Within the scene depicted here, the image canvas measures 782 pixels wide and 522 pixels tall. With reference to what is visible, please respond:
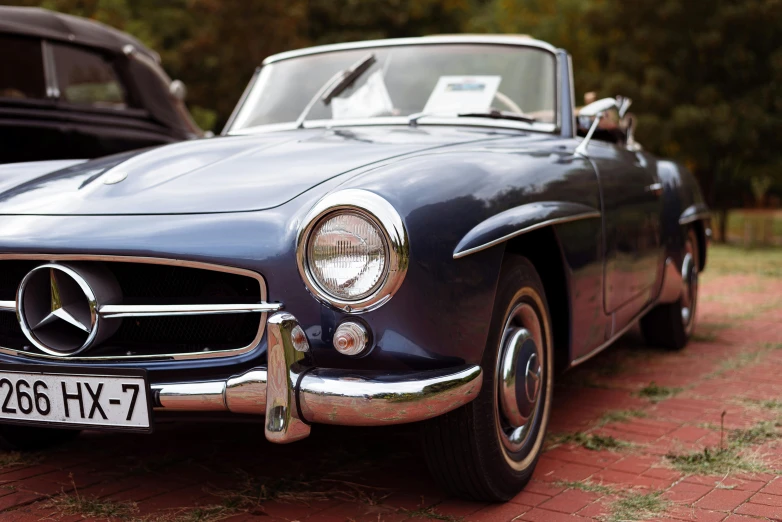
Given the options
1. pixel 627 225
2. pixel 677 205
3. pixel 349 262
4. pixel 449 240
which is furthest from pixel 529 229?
pixel 677 205

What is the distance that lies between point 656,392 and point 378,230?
7.93ft

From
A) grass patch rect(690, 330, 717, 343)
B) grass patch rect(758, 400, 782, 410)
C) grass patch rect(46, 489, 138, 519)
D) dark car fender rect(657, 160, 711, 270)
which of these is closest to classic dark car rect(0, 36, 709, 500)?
grass patch rect(46, 489, 138, 519)

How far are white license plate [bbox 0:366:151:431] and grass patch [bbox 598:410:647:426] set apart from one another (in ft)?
6.57

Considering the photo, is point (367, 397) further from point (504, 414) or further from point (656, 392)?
point (656, 392)

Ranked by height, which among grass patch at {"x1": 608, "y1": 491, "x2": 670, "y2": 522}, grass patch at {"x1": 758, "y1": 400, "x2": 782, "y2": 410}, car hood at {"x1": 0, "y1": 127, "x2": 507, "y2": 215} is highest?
car hood at {"x1": 0, "y1": 127, "x2": 507, "y2": 215}

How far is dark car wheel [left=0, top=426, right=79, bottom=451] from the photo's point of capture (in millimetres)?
3219

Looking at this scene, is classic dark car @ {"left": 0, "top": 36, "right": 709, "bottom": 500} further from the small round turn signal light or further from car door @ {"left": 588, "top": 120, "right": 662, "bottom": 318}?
car door @ {"left": 588, "top": 120, "right": 662, "bottom": 318}

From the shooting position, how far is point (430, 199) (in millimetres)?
2428

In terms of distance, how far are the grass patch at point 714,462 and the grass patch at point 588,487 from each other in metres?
0.33

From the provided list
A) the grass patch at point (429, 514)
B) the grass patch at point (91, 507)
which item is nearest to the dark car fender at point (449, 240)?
the grass patch at point (429, 514)

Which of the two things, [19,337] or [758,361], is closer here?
[19,337]

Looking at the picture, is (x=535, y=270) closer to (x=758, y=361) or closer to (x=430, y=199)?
(x=430, y=199)

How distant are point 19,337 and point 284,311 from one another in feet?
2.63

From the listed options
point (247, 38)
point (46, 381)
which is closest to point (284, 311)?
point (46, 381)
